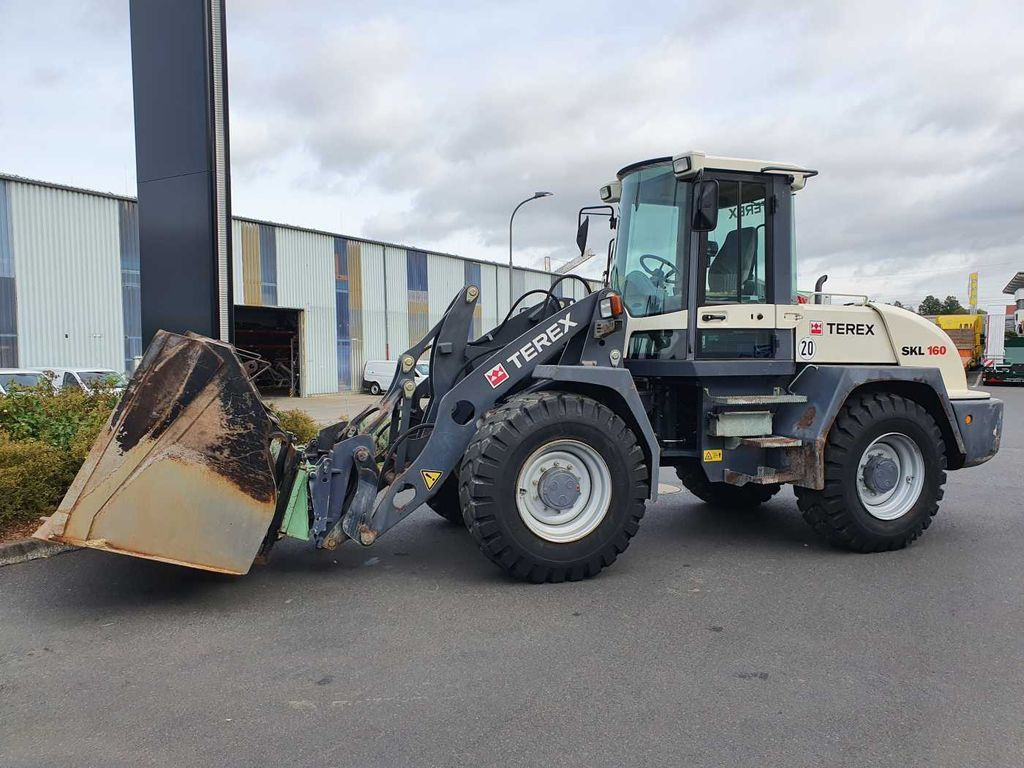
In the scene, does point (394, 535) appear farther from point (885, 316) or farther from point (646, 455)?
point (885, 316)

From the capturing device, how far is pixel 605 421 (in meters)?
5.24

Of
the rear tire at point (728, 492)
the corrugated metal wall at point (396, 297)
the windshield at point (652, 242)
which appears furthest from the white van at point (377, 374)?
the windshield at point (652, 242)

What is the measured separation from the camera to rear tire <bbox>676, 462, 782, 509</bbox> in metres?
7.52

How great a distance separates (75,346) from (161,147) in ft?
60.6

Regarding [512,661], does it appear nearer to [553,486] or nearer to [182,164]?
[553,486]

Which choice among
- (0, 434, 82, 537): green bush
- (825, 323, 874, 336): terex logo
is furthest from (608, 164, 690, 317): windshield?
(0, 434, 82, 537): green bush

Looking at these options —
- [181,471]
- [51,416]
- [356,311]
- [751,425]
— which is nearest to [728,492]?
[751,425]

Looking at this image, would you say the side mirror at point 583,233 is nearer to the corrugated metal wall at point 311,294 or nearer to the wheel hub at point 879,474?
the wheel hub at point 879,474

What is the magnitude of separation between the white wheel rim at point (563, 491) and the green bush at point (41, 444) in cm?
413

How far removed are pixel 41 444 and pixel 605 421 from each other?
5.01 metres

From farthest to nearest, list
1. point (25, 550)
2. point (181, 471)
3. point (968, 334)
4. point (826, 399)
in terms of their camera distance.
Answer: point (968, 334)
point (826, 399)
point (25, 550)
point (181, 471)

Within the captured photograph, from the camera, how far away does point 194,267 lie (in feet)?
27.0

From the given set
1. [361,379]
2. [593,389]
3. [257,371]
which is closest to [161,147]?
[257,371]

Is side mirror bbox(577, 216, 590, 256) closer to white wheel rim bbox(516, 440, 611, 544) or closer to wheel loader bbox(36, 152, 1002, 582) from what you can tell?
wheel loader bbox(36, 152, 1002, 582)
